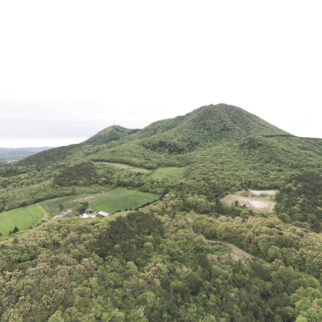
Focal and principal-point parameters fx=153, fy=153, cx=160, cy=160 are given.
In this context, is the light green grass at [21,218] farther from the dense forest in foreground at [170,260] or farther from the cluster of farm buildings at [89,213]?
the cluster of farm buildings at [89,213]

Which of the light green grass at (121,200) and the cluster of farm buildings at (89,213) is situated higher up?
the light green grass at (121,200)

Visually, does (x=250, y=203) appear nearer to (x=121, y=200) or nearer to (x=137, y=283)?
(x=137, y=283)

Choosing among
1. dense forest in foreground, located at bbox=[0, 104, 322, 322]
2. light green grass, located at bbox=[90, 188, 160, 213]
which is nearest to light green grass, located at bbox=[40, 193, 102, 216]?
dense forest in foreground, located at bbox=[0, 104, 322, 322]

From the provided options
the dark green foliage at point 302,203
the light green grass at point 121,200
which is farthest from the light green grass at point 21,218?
the dark green foliage at point 302,203

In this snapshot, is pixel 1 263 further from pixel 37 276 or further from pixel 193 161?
pixel 193 161

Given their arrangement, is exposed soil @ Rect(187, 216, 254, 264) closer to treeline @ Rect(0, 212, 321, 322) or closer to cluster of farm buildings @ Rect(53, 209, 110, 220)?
treeline @ Rect(0, 212, 321, 322)
